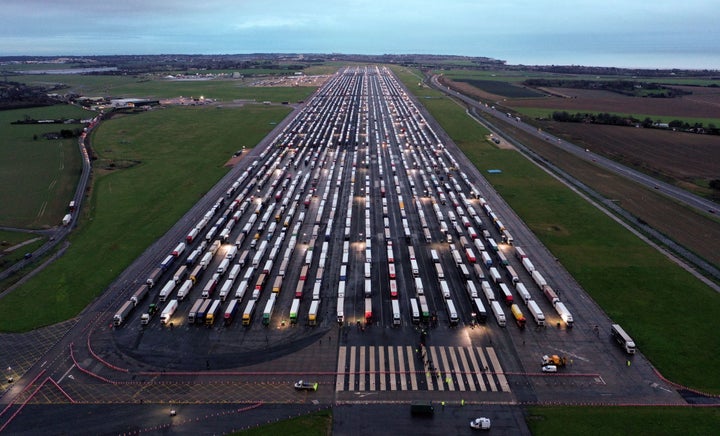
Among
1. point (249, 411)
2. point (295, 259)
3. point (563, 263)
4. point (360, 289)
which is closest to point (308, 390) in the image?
point (249, 411)

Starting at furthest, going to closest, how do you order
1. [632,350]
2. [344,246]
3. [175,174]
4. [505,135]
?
[505,135]
[175,174]
[344,246]
[632,350]

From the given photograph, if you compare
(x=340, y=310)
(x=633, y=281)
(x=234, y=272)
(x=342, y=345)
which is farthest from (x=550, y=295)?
(x=234, y=272)

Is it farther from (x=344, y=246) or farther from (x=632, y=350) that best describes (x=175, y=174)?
(x=632, y=350)

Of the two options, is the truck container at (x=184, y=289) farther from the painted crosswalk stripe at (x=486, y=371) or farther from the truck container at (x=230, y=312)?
the painted crosswalk stripe at (x=486, y=371)

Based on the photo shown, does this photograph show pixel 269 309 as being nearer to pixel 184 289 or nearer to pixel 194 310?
pixel 194 310

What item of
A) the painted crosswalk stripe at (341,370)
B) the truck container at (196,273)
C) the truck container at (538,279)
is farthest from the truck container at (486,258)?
the truck container at (196,273)

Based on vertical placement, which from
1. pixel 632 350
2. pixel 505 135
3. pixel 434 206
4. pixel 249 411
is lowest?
pixel 249 411
